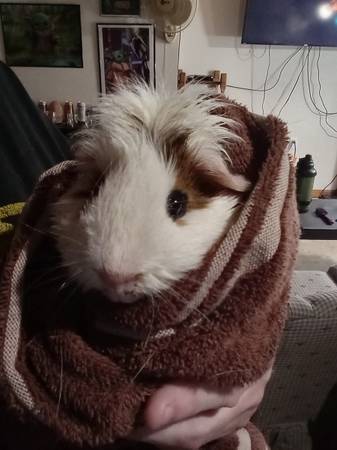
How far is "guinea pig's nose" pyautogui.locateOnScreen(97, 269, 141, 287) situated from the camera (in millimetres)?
336

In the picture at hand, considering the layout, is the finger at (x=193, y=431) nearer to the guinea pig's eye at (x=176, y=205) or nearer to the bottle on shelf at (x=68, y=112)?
the guinea pig's eye at (x=176, y=205)

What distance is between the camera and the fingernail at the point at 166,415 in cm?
38

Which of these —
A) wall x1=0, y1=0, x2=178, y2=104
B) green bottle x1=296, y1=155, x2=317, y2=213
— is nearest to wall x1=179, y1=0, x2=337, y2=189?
wall x1=0, y1=0, x2=178, y2=104

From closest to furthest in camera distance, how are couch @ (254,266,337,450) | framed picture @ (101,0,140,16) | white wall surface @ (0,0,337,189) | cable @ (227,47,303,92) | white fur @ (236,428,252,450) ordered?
white fur @ (236,428,252,450)
couch @ (254,266,337,450)
framed picture @ (101,0,140,16)
white wall surface @ (0,0,337,189)
cable @ (227,47,303,92)

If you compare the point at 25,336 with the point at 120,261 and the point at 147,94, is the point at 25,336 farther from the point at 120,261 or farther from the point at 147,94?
the point at 147,94

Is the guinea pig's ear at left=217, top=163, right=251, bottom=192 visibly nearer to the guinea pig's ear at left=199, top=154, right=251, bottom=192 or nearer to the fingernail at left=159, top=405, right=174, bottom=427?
the guinea pig's ear at left=199, top=154, right=251, bottom=192

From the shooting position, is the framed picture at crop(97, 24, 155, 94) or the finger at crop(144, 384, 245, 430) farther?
the framed picture at crop(97, 24, 155, 94)

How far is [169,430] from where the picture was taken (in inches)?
17.0

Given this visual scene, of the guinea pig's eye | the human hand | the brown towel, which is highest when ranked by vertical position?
the guinea pig's eye

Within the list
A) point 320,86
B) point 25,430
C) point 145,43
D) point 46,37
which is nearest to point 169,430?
point 25,430

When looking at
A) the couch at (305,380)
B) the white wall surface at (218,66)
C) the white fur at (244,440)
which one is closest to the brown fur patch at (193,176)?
the white fur at (244,440)

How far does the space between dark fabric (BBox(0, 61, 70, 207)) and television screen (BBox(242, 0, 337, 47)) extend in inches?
85.5

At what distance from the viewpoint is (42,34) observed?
2.62 meters

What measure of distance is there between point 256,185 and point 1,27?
9.22ft
